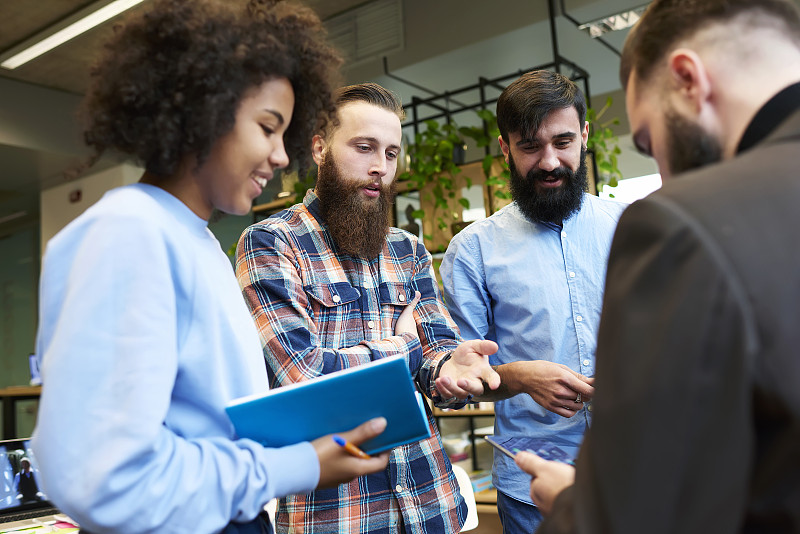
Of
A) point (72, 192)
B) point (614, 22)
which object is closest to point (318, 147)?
point (614, 22)

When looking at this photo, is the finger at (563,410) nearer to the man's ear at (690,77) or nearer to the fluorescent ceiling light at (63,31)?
the man's ear at (690,77)

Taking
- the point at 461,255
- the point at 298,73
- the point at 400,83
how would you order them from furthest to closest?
the point at 400,83, the point at 461,255, the point at 298,73

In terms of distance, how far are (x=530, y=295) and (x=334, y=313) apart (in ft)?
1.95

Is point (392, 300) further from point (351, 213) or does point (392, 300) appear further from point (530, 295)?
point (530, 295)

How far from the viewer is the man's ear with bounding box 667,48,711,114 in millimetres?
830

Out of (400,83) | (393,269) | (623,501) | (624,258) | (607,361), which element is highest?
(400,83)

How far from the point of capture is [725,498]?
0.60 metres

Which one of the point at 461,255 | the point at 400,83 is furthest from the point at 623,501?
the point at 400,83

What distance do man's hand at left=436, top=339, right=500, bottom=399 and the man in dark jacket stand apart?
79 centimetres

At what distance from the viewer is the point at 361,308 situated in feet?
5.67

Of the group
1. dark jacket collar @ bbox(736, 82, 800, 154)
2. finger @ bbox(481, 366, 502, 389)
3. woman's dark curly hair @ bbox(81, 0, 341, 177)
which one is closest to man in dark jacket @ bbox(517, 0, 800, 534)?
dark jacket collar @ bbox(736, 82, 800, 154)

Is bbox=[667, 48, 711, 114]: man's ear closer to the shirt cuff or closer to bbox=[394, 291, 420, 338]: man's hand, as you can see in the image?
the shirt cuff

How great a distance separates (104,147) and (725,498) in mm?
1016

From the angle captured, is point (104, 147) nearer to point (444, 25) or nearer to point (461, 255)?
point (461, 255)
